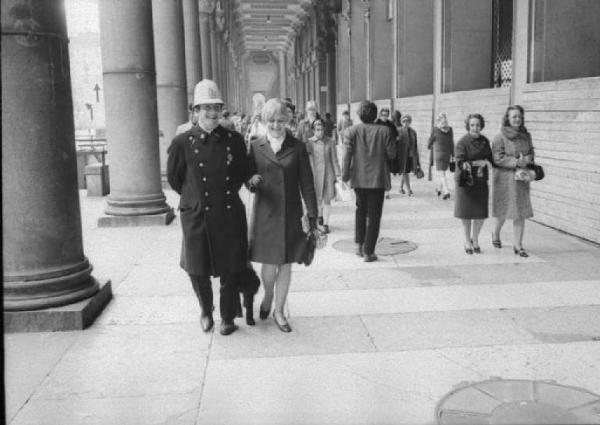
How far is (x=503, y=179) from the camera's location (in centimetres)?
771

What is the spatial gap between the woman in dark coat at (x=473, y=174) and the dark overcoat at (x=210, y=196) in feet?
11.6

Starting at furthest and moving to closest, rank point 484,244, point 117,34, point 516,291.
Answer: point 117,34 → point 484,244 → point 516,291

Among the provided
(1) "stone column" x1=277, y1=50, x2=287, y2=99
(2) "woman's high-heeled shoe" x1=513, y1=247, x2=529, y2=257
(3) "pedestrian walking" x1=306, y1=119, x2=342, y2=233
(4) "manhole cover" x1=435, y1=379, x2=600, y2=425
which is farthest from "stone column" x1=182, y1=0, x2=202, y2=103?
(1) "stone column" x1=277, y1=50, x2=287, y2=99

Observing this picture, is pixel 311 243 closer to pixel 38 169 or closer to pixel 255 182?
pixel 255 182

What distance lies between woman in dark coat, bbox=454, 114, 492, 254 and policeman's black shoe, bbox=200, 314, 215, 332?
375 cm

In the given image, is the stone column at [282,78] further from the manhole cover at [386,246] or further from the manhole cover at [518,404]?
the manhole cover at [518,404]

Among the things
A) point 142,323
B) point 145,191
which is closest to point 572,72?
point 145,191

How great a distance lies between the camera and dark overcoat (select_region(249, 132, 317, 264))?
5082 mm

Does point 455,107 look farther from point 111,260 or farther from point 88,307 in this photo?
point 88,307

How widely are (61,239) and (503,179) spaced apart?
4.83 metres

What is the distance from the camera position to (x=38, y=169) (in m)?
5.27

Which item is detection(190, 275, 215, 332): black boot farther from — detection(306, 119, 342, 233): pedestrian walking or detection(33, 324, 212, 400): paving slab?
detection(306, 119, 342, 233): pedestrian walking

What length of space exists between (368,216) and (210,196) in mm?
3216

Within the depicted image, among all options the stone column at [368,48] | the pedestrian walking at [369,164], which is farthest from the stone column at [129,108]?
the stone column at [368,48]
